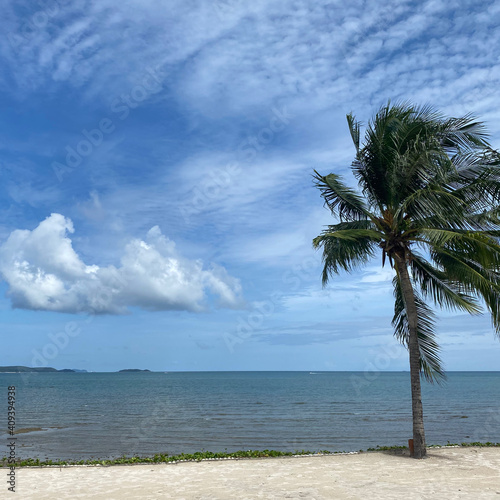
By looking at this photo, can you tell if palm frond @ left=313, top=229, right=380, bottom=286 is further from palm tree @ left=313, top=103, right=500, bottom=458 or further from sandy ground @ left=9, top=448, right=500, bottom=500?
sandy ground @ left=9, top=448, right=500, bottom=500

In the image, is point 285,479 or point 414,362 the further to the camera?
point 414,362

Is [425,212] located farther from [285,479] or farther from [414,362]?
[285,479]

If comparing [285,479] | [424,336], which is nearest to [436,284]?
[424,336]

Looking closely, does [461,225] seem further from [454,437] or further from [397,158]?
[454,437]

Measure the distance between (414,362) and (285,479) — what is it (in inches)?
185

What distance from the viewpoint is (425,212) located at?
475 inches

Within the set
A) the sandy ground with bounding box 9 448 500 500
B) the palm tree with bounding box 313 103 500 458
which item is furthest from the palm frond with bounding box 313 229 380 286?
the sandy ground with bounding box 9 448 500 500

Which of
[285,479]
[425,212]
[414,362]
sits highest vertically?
[425,212]

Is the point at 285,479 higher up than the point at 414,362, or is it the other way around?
the point at 414,362

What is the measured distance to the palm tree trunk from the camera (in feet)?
39.5

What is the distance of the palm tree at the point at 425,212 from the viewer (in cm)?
1163

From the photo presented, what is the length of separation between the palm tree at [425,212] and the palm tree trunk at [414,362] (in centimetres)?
2

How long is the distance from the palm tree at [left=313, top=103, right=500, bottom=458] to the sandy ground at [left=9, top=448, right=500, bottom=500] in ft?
5.11

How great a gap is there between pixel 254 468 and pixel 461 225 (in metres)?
7.67
